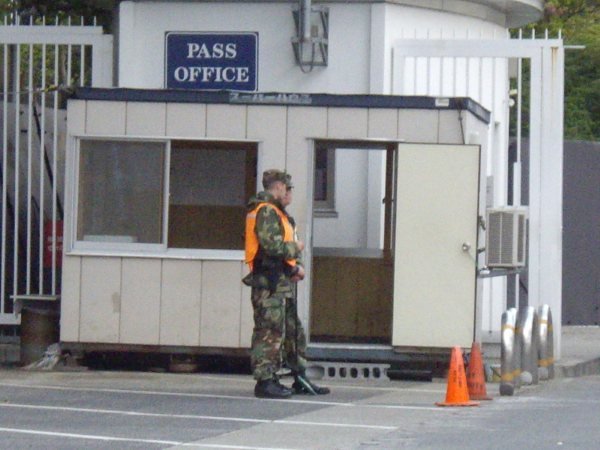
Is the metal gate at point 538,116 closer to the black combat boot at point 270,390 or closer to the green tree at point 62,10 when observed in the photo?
the green tree at point 62,10

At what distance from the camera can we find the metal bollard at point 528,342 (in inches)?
552

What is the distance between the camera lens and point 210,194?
49.7 ft

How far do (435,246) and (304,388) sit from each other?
1.99 meters

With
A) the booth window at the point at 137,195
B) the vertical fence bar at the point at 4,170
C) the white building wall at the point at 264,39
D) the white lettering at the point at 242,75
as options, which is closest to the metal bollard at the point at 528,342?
the booth window at the point at 137,195

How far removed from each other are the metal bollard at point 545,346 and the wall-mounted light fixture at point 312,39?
11.3 feet

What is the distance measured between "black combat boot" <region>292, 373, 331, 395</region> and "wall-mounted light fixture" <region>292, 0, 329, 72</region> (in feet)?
14.5

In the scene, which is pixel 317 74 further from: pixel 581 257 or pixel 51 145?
pixel 581 257

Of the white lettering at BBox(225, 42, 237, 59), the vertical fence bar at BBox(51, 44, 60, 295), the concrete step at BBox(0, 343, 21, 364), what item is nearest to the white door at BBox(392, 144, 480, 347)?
the white lettering at BBox(225, 42, 237, 59)

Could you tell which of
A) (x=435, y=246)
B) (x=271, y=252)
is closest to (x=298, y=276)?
(x=271, y=252)

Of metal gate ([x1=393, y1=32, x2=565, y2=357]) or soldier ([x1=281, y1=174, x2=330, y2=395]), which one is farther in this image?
metal gate ([x1=393, y1=32, x2=565, y2=357])

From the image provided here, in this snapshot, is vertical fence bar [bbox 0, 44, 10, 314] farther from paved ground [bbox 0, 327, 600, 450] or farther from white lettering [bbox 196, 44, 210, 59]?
white lettering [bbox 196, 44, 210, 59]

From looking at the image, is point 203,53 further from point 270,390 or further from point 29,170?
point 270,390

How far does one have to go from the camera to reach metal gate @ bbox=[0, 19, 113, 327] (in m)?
16.5

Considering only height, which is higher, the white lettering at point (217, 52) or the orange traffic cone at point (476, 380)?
the white lettering at point (217, 52)
